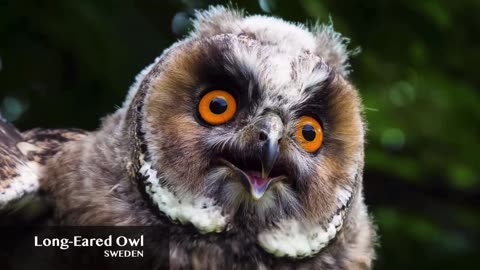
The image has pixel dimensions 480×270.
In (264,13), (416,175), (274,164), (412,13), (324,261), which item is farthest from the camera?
(416,175)

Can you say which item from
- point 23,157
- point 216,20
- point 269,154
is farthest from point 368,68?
point 23,157

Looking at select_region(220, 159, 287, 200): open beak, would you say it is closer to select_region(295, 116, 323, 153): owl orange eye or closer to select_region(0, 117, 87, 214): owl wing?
select_region(295, 116, 323, 153): owl orange eye

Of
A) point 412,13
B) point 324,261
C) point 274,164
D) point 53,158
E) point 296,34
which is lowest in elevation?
point 324,261

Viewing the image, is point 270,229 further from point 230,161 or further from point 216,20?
point 216,20

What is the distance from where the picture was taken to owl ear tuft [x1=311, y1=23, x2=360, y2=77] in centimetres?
404

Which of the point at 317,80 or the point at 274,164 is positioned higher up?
the point at 317,80

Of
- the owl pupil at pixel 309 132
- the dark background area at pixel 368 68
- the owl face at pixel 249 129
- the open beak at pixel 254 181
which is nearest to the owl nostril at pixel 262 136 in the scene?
the owl face at pixel 249 129

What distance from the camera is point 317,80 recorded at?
3672 millimetres

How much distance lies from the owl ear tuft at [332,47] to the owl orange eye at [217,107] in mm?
602

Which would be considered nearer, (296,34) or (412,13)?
(296,34)

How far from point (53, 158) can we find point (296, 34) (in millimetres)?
1177

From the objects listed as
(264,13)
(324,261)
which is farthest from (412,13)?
(324,261)

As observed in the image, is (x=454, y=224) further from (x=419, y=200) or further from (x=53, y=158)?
(x=53, y=158)

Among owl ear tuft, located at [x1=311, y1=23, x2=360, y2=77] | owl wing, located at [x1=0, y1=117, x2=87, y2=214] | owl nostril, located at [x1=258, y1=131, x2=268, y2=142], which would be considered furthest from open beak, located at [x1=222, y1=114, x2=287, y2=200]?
owl wing, located at [x1=0, y1=117, x2=87, y2=214]
